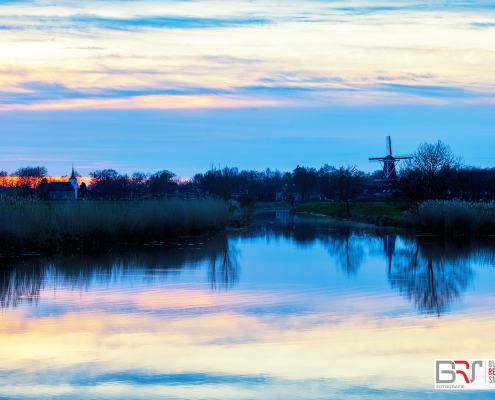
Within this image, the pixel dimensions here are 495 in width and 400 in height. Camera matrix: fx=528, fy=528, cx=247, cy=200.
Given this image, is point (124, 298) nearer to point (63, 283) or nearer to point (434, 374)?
point (63, 283)

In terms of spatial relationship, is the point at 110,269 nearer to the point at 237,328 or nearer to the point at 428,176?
the point at 237,328

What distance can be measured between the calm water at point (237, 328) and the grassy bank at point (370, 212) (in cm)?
2198

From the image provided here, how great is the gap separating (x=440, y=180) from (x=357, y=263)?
23.9 m

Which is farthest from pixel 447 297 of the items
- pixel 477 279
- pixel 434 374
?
pixel 434 374

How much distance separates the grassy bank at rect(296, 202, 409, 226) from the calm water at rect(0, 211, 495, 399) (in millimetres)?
21982

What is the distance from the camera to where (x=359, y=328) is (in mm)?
7328

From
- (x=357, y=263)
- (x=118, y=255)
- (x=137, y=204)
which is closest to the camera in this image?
(x=357, y=263)

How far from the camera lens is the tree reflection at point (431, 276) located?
30.9 ft

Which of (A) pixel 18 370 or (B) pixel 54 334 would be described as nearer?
(A) pixel 18 370

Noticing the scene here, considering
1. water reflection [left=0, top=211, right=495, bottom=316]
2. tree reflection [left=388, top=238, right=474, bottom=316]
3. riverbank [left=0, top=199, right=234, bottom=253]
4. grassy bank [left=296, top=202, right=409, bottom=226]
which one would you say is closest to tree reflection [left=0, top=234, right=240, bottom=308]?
water reflection [left=0, top=211, right=495, bottom=316]

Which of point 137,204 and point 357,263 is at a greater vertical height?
point 137,204

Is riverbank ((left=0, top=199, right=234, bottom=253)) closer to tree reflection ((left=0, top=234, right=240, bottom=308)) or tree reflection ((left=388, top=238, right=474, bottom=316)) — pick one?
tree reflection ((left=0, top=234, right=240, bottom=308))

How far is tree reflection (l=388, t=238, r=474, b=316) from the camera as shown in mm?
9406

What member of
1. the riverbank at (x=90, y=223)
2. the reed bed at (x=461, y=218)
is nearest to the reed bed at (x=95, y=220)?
the riverbank at (x=90, y=223)
